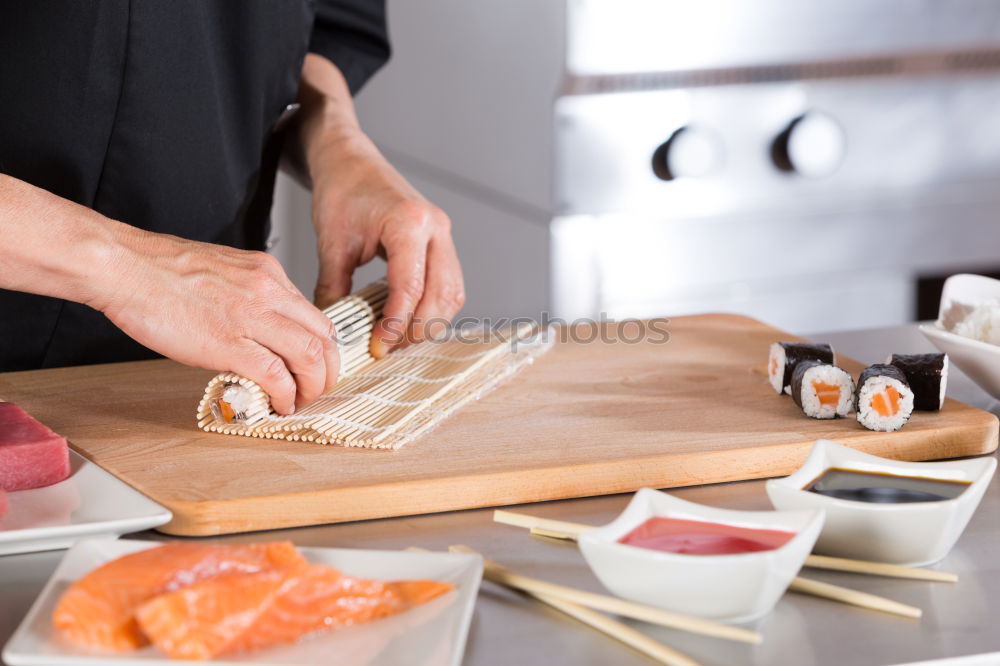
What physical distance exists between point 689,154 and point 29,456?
6.03 feet

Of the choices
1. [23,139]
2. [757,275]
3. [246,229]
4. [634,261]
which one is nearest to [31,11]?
[23,139]

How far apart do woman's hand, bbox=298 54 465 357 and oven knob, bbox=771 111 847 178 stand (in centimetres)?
124

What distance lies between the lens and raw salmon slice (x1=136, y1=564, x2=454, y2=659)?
2.34ft

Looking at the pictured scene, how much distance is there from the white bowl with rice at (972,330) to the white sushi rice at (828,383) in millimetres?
151

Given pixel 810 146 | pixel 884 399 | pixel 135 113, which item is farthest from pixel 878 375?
pixel 810 146

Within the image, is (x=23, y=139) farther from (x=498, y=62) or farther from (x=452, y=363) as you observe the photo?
(x=498, y=62)

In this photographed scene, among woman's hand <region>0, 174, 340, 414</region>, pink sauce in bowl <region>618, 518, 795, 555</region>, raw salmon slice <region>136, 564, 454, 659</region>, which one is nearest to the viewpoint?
raw salmon slice <region>136, 564, 454, 659</region>

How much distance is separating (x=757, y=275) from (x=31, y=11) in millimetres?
1757

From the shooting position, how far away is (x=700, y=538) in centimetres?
84

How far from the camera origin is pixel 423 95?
8.83 ft

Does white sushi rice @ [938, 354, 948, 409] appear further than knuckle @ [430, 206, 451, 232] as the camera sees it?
No

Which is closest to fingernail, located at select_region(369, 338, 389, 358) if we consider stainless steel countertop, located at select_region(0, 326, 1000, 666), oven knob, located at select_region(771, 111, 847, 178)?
stainless steel countertop, located at select_region(0, 326, 1000, 666)

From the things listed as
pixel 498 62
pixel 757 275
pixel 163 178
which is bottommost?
pixel 757 275

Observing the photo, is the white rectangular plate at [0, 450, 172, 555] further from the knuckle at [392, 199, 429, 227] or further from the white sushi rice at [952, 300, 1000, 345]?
the white sushi rice at [952, 300, 1000, 345]
